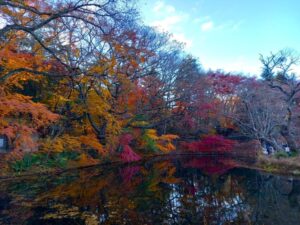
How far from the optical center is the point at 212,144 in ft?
78.6

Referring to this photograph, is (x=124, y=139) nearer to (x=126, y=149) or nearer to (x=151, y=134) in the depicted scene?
(x=126, y=149)

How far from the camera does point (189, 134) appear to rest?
2659cm

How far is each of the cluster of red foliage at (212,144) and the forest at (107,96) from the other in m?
0.09

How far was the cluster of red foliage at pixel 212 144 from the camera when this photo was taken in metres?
23.8

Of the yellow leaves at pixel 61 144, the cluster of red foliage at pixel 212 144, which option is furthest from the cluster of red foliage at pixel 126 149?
the cluster of red foliage at pixel 212 144

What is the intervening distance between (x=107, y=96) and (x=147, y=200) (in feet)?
33.6

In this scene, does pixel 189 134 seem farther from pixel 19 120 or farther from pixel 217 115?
pixel 19 120

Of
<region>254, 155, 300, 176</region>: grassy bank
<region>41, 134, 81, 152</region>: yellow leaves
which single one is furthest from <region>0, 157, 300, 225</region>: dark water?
<region>41, 134, 81, 152</region>: yellow leaves

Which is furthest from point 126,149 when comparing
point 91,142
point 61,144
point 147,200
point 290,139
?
point 290,139

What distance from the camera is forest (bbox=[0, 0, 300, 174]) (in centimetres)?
1039

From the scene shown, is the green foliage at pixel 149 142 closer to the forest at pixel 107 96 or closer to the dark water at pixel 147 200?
the forest at pixel 107 96

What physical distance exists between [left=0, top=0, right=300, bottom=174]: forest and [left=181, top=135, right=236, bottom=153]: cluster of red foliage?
9cm

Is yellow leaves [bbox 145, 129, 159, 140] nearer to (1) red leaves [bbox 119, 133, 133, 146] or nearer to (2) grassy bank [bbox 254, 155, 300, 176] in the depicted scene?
(1) red leaves [bbox 119, 133, 133, 146]

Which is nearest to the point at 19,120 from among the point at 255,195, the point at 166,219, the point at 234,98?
the point at 166,219
